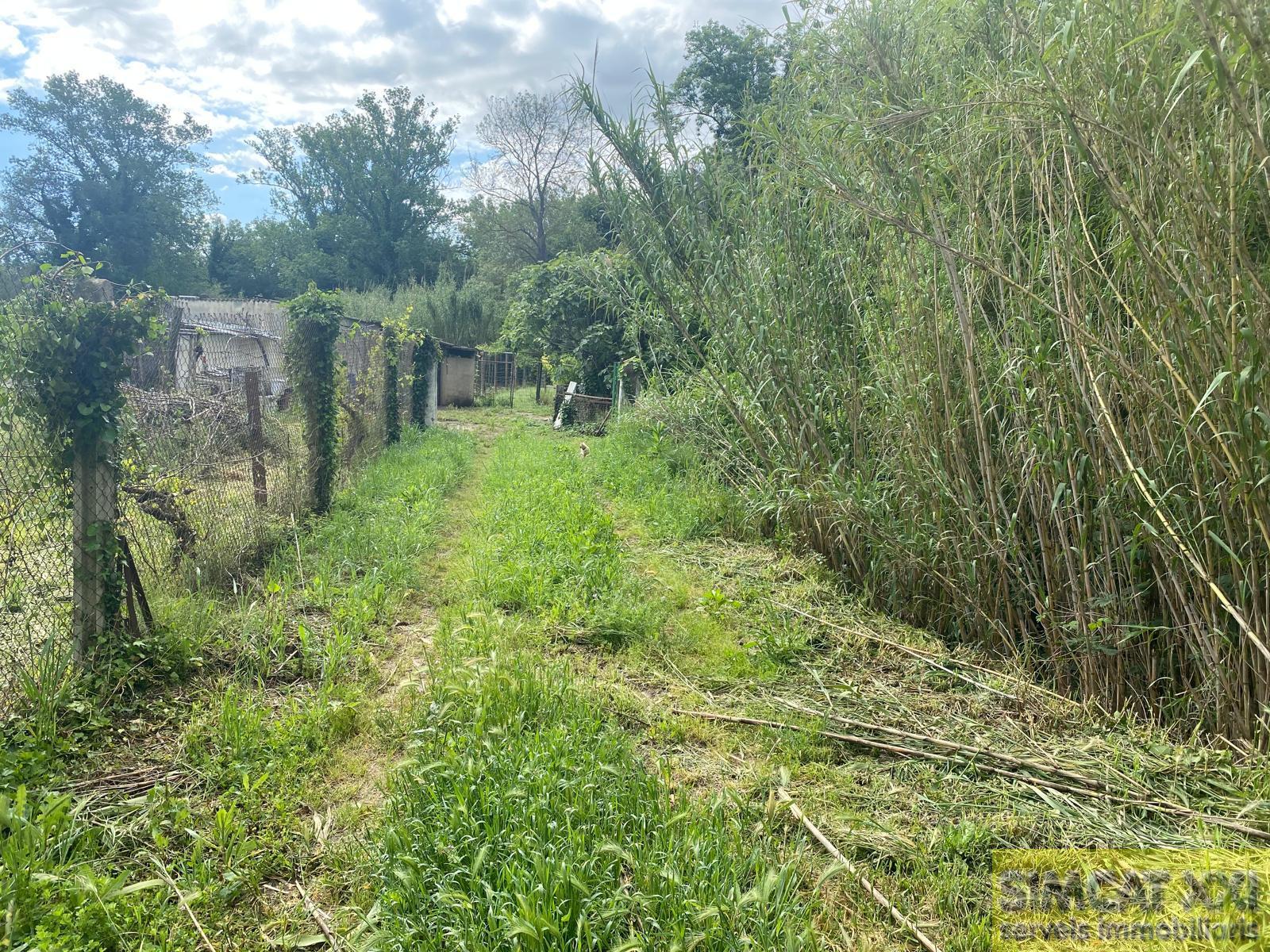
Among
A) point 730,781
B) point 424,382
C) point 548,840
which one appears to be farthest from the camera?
point 424,382

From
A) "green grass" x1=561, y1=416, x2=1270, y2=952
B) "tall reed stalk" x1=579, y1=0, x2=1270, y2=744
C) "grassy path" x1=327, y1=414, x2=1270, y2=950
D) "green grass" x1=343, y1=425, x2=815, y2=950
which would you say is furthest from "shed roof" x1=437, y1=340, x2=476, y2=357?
"green grass" x1=343, y1=425, x2=815, y2=950

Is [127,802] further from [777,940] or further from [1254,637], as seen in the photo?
[1254,637]

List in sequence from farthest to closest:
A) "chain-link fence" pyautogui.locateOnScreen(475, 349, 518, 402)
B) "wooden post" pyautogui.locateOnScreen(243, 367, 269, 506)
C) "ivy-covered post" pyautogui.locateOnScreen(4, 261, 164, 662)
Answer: "chain-link fence" pyautogui.locateOnScreen(475, 349, 518, 402) < "wooden post" pyautogui.locateOnScreen(243, 367, 269, 506) < "ivy-covered post" pyautogui.locateOnScreen(4, 261, 164, 662)

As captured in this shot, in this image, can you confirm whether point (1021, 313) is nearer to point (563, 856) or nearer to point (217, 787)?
point (563, 856)

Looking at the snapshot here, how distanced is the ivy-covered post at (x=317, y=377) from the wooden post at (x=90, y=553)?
10.1 feet

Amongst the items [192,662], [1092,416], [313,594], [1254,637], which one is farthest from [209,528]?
[1254,637]

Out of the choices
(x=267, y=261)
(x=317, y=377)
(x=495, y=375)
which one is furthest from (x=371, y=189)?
(x=317, y=377)

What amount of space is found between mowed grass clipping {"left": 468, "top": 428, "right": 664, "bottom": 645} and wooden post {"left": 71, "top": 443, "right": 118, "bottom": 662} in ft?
6.09

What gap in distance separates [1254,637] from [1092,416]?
0.87 m

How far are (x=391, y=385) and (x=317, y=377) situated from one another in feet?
11.7

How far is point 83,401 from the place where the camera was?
3.08 meters

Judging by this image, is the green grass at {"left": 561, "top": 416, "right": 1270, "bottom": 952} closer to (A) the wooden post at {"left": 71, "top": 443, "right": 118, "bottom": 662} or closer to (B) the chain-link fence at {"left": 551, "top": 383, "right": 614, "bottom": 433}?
(A) the wooden post at {"left": 71, "top": 443, "right": 118, "bottom": 662}

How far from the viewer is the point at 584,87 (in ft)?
14.5

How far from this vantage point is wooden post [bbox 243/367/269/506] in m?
5.40
